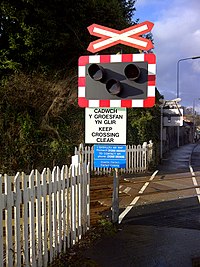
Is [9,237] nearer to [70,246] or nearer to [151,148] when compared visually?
[70,246]

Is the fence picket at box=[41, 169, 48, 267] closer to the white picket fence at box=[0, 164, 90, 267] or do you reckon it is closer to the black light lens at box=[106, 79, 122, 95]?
the white picket fence at box=[0, 164, 90, 267]

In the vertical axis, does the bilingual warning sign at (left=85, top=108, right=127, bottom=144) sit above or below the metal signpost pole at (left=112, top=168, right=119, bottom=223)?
above

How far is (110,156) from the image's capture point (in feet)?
19.0

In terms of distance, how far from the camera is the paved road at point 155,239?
173 inches

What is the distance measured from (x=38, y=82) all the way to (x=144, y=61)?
610cm

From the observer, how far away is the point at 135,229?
18.9 ft

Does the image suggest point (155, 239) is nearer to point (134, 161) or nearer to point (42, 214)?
point (42, 214)

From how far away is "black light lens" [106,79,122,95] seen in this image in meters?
5.39

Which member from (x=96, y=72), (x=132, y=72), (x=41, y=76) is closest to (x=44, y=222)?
(x=96, y=72)

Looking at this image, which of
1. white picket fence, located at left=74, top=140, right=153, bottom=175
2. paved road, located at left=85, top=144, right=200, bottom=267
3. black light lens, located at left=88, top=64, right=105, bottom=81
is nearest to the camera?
paved road, located at left=85, top=144, right=200, bottom=267

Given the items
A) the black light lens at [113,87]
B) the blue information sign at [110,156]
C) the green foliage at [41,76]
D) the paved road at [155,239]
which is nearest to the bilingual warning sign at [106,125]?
the blue information sign at [110,156]

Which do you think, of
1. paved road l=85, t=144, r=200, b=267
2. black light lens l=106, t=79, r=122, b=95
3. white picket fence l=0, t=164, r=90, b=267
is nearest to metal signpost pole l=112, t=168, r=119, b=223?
paved road l=85, t=144, r=200, b=267

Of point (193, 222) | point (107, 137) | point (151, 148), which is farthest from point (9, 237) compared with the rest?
point (151, 148)

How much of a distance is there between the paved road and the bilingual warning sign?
67.2 inches
